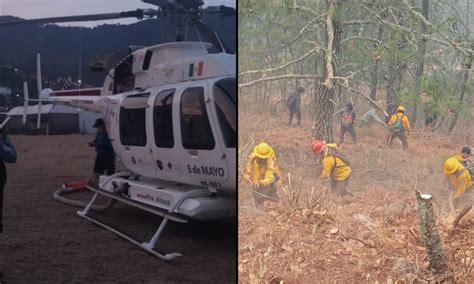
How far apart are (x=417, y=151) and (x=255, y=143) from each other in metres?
0.51

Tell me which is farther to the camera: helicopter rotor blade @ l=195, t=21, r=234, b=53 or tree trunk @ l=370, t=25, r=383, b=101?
tree trunk @ l=370, t=25, r=383, b=101

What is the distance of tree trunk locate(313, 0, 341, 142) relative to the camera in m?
1.58

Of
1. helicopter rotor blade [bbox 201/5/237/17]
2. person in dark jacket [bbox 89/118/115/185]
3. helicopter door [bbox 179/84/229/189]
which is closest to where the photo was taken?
helicopter rotor blade [bbox 201/5/237/17]

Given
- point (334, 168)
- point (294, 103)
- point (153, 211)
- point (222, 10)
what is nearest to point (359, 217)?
point (334, 168)

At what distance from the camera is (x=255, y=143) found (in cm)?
156

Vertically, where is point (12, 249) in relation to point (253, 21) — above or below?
below

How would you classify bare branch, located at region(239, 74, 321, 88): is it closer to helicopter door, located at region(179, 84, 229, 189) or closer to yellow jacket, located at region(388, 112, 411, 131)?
helicopter door, located at region(179, 84, 229, 189)

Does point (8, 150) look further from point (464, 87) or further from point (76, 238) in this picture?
point (464, 87)

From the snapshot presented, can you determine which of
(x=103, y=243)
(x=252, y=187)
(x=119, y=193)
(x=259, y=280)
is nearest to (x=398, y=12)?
(x=252, y=187)

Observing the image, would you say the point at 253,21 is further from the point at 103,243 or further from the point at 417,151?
the point at 103,243

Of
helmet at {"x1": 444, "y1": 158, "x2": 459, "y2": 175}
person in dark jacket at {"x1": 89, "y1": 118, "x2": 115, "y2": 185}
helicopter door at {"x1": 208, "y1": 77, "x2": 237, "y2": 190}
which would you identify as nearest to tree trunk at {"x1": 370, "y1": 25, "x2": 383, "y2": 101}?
helmet at {"x1": 444, "y1": 158, "x2": 459, "y2": 175}

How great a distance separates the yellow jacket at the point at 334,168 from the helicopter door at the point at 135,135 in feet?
1.79

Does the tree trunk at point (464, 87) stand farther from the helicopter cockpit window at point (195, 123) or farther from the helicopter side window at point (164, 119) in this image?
the helicopter side window at point (164, 119)

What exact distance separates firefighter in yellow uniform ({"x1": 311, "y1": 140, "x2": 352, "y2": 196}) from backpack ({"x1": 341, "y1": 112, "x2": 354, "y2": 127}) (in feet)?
0.24
